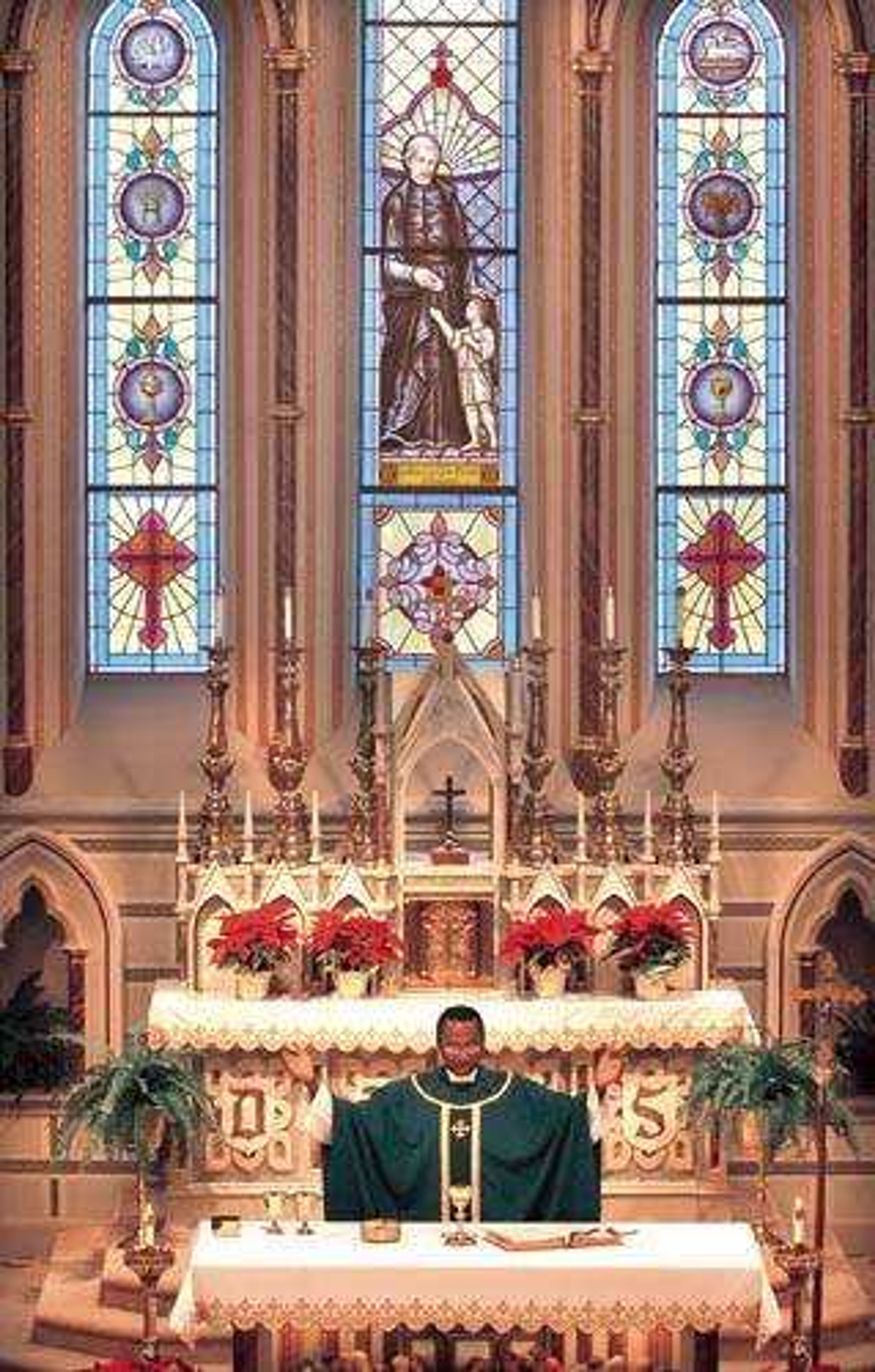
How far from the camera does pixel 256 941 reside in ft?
65.7

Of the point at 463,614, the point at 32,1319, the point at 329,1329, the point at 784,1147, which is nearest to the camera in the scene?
the point at 329,1329

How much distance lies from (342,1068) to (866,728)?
3.77 m

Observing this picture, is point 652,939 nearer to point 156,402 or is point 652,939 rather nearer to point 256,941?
point 256,941

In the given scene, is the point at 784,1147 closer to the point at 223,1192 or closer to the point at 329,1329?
the point at 223,1192

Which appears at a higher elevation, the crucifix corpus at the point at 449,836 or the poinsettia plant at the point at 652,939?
the crucifix corpus at the point at 449,836

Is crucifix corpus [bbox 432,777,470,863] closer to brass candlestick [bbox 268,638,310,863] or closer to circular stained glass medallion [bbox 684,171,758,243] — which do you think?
brass candlestick [bbox 268,638,310,863]

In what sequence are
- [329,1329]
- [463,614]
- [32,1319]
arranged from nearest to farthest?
1. [329,1329]
2. [32,1319]
3. [463,614]

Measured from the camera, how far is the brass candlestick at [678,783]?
20938mm

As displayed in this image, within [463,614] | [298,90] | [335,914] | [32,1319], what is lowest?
[32,1319]

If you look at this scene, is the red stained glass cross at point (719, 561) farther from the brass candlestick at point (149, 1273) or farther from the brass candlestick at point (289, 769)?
the brass candlestick at point (149, 1273)

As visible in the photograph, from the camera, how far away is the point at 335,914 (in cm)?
2030

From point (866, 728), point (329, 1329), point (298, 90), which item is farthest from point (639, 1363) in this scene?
point (298, 90)

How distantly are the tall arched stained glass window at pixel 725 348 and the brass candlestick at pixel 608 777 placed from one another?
114cm

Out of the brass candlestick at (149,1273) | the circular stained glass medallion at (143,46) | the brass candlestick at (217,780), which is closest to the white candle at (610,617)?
the brass candlestick at (217,780)
